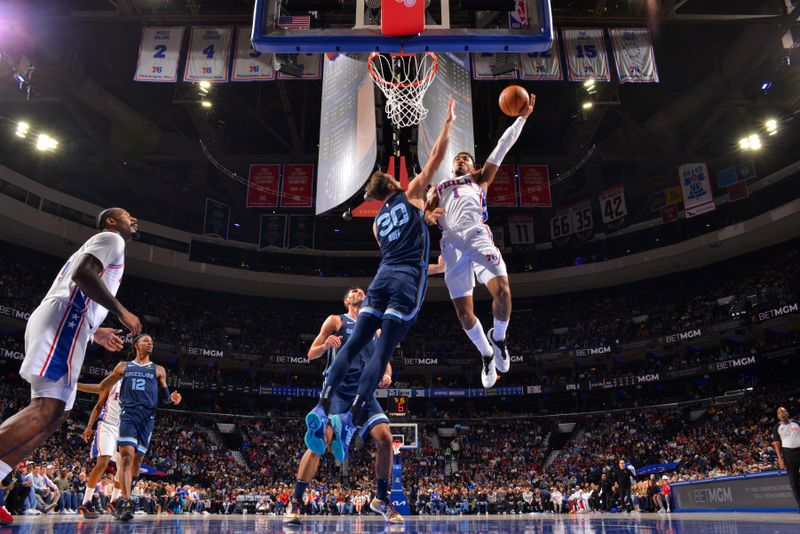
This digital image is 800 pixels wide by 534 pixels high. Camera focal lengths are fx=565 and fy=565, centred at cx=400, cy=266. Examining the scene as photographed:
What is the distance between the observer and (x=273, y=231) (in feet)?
93.5

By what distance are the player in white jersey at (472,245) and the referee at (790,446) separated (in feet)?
19.8

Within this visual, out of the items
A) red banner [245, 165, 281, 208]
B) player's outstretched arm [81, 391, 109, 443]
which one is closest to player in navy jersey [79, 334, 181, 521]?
player's outstretched arm [81, 391, 109, 443]

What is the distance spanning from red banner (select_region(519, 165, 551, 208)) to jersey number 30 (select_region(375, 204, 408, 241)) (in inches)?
680

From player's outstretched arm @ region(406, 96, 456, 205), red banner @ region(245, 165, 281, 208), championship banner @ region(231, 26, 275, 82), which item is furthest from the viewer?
red banner @ region(245, 165, 281, 208)

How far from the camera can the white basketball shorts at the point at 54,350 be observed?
3695mm

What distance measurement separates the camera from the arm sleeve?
3.94m

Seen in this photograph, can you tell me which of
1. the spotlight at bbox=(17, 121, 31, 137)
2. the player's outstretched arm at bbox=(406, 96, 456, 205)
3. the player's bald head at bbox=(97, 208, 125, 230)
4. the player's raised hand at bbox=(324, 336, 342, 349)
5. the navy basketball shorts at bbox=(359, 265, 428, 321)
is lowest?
the player's raised hand at bbox=(324, 336, 342, 349)

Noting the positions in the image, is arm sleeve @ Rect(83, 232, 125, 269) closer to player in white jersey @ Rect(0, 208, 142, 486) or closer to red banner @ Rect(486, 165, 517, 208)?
player in white jersey @ Rect(0, 208, 142, 486)

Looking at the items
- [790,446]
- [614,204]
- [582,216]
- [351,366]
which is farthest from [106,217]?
[582,216]

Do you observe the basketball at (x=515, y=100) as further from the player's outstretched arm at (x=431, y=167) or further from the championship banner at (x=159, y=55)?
A: the championship banner at (x=159, y=55)

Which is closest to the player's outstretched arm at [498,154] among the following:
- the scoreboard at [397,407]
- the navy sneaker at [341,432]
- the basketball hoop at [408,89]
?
the navy sneaker at [341,432]

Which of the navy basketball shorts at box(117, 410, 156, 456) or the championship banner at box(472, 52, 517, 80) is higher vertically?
the championship banner at box(472, 52, 517, 80)

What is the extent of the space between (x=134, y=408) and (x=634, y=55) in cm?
1504

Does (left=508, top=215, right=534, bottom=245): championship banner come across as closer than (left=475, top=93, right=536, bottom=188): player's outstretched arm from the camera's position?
No
